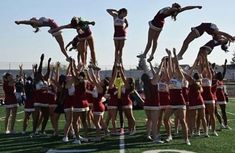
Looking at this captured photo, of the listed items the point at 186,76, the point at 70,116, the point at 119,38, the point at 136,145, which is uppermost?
the point at 119,38

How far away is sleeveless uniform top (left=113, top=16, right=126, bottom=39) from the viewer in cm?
1262

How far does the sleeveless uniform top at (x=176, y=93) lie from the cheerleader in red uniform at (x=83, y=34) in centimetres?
258

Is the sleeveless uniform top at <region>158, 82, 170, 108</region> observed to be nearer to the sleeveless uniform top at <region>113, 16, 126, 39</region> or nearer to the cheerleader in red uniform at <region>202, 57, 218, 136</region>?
the cheerleader in red uniform at <region>202, 57, 218, 136</region>

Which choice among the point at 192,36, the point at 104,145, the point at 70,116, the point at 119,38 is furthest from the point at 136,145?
the point at 192,36

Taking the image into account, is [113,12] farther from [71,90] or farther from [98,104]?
[98,104]

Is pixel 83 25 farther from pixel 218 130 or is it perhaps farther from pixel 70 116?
pixel 218 130

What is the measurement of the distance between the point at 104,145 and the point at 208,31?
4.83 m

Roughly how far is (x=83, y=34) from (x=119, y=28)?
140 cm

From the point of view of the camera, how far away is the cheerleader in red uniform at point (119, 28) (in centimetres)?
1261

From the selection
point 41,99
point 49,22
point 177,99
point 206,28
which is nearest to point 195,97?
point 177,99

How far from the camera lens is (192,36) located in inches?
539

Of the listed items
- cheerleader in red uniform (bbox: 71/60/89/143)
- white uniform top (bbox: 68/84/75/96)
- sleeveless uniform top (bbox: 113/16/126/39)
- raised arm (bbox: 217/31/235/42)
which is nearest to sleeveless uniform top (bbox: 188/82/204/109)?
raised arm (bbox: 217/31/235/42)

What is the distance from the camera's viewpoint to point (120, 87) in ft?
45.8

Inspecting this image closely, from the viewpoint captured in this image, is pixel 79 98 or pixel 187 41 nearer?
pixel 79 98
